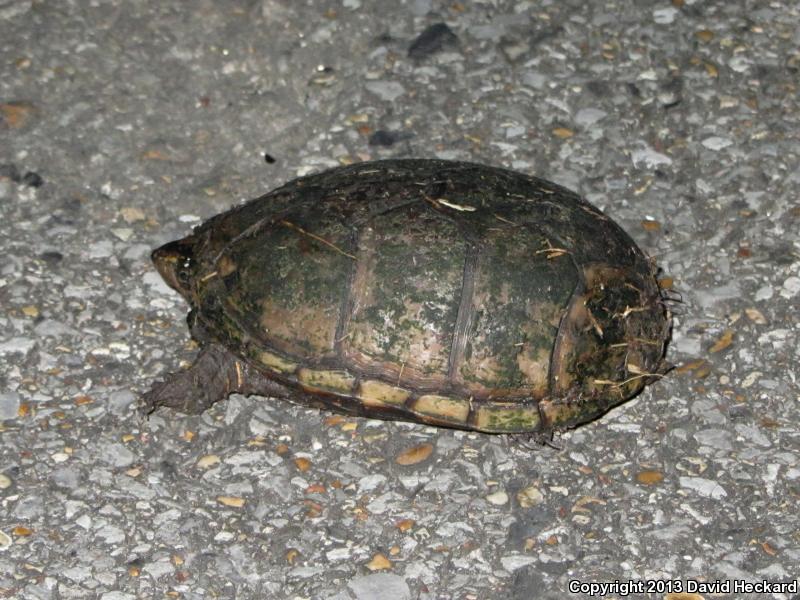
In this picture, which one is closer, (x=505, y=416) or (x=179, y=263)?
(x=505, y=416)

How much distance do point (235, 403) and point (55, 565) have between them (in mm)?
981

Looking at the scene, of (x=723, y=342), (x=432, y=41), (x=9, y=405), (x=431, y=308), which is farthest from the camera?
(x=432, y=41)

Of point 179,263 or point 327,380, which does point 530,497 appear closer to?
point 327,380

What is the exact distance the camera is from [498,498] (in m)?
4.14

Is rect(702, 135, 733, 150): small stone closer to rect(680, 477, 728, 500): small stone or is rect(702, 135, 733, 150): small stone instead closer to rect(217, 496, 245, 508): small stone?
rect(680, 477, 728, 500): small stone

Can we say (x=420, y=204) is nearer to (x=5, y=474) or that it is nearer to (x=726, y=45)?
(x=5, y=474)

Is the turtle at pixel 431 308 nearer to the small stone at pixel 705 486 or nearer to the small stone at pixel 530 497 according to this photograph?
the small stone at pixel 530 497

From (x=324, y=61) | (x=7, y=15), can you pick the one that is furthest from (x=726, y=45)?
(x=7, y=15)

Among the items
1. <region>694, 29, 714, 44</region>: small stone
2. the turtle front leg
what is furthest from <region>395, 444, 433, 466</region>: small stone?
<region>694, 29, 714, 44</region>: small stone

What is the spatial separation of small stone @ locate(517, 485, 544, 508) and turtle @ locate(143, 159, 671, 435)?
0.79ft

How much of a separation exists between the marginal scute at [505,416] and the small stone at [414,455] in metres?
0.31

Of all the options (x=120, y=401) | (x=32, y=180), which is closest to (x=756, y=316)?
(x=120, y=401)

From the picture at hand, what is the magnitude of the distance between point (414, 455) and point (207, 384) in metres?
0.86

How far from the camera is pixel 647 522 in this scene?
405 cm
